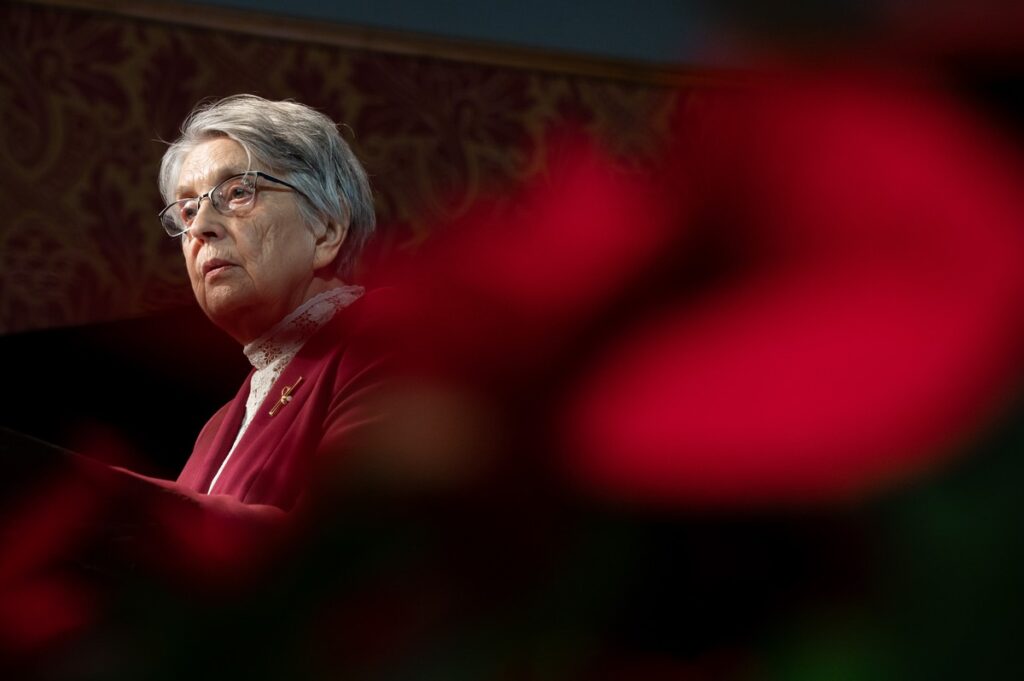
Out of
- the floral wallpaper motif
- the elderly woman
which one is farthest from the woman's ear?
the floral wallpaper motif

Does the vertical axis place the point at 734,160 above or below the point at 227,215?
below

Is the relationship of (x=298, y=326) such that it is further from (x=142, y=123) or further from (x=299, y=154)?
(x=142, y=123)

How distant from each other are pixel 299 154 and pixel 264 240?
0.07 m

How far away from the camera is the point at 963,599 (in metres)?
0.09

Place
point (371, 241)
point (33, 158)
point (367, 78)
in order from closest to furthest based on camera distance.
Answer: point (371, 241) < point (33, 158) < point (367, 78)

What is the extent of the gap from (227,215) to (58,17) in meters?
1.34

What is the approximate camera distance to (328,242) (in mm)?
1033

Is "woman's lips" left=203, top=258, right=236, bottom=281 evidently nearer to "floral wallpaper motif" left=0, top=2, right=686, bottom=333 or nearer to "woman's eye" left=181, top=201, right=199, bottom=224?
"woman's eye" left=181, top=201, right=199, bottom=224

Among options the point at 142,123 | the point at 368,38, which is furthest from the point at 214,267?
the point at 368,38

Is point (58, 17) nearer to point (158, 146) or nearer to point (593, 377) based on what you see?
point (158, 146)

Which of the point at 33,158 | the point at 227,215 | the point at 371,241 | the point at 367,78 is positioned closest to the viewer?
the point at 227,215

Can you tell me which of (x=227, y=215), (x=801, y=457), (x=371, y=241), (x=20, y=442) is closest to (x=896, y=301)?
(x=801, y=457)

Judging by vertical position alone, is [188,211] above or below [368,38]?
below

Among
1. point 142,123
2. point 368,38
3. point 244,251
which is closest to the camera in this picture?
point 244,251
